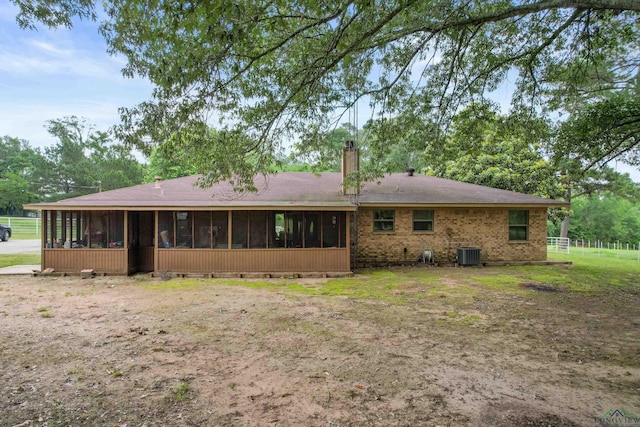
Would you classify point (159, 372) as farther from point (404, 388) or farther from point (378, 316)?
point (378, 316)

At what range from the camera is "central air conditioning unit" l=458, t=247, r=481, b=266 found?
43.2ft

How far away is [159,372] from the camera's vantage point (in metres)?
4.27

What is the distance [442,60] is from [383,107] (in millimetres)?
1954

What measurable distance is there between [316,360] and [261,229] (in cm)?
744

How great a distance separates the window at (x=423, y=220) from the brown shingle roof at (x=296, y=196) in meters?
0.62

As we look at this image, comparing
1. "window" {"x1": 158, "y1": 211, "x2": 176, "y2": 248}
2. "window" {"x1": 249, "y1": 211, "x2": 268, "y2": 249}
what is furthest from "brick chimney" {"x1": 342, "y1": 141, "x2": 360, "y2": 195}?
"window" {"x1": 158, "y1": 211, "x2": 176, "y2": 248}

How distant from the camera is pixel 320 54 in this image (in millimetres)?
6902

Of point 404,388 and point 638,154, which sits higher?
point 638,154

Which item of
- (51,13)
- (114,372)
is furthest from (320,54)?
(114,372)

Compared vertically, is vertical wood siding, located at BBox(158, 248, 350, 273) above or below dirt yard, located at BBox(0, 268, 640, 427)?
above

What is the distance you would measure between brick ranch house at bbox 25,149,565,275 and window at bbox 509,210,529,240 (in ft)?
0.73

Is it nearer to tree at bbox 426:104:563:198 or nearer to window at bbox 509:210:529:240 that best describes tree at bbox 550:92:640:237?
window at bbox 509:210:529:240

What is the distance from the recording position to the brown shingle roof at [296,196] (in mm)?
11125

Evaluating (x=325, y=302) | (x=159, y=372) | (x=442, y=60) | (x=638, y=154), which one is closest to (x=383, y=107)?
(x=442, y=60)
